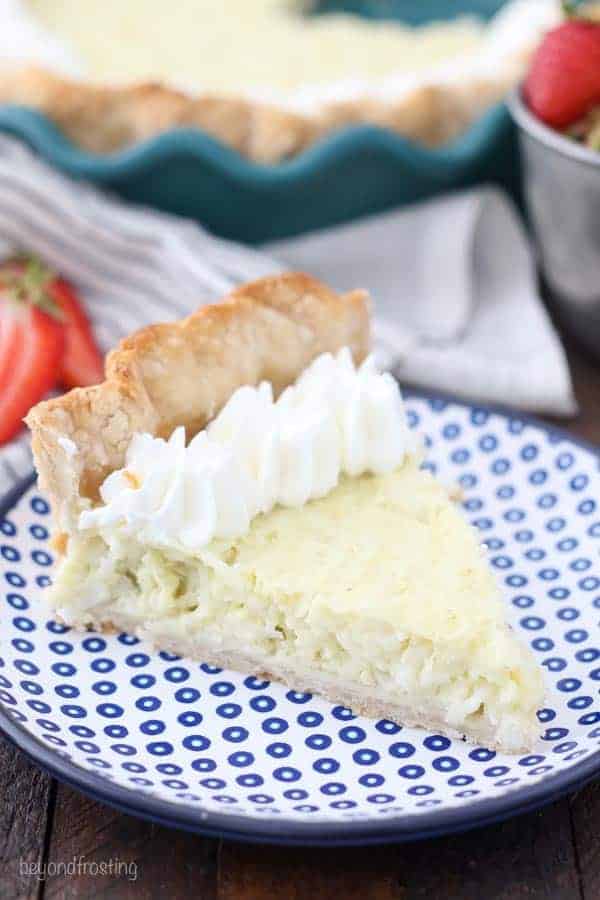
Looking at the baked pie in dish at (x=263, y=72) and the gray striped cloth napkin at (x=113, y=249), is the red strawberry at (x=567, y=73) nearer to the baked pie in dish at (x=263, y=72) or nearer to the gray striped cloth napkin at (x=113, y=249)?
the baked pie in dish at (x=263, y=72)

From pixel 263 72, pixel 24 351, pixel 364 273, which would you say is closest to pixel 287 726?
pixel 24 351

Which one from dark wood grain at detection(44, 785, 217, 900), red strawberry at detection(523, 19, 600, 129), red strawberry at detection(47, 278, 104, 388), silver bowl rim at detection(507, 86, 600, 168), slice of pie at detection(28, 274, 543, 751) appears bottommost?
→ red strawberry at detection(47, 278, 104, 388)

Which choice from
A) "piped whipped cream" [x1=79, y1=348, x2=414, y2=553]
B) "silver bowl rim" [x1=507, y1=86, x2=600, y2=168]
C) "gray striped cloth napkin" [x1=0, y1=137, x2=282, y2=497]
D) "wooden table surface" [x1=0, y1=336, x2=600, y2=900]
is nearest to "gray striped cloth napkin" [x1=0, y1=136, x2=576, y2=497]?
"gray striped cloth napkin" [x1=0, y1=137, x2=282, y2=497]

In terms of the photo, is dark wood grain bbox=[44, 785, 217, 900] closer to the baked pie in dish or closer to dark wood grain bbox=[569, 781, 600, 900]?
dark wood grain bbox=[569, 781, 600, 900]

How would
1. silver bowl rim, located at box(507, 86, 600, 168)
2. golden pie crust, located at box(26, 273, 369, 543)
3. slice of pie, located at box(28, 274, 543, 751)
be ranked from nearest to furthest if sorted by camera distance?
slice of pie, located at box(28, 274, 543, 751), golden pie crust, located at box(26, 273, 369, 543), silver bowl rim, located at box(507, 86, 600, 168)

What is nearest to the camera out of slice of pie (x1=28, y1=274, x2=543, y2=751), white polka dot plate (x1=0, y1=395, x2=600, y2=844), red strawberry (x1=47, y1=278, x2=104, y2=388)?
white polka dot plate (x1=0, y1=395, x2=600, y2=844)

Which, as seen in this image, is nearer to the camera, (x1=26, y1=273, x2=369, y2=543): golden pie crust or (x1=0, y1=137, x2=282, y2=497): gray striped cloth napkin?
(x1=26, y1=273, x2=369, y2=543): golden pie crust

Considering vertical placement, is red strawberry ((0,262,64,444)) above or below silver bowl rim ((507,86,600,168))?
below

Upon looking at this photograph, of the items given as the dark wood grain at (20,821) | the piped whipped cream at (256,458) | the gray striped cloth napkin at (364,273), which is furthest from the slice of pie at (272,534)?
the gray striped cloth napkin at (364,273)
